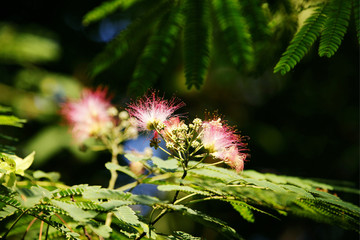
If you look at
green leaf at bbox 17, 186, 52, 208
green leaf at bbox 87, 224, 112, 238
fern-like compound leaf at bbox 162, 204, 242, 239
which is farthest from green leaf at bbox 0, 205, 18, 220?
fern-like compound leaf at bbox 162, 204, 242, 239

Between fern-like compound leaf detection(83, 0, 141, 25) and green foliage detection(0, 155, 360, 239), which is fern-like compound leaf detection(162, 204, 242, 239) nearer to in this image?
green foliage detection(0, 155, 360, 239)

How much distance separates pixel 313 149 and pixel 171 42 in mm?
3541

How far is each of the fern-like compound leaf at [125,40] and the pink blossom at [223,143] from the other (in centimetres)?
76

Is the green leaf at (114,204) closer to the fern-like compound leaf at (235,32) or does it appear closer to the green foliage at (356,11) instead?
the fern-like compound leaf at (235,32)

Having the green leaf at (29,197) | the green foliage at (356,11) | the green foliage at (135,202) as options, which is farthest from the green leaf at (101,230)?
the green foliage at (356,11)

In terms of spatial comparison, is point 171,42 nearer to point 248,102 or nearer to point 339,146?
point 248,102

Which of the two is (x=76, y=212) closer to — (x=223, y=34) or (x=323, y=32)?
(x=223, y=34)

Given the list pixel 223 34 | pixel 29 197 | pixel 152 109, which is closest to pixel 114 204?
pixel 29 197

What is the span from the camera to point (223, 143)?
57.0 inches

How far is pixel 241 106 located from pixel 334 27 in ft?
10.6

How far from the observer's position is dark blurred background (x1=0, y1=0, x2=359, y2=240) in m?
3.73

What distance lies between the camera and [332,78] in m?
4.29

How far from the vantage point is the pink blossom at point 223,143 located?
139cm

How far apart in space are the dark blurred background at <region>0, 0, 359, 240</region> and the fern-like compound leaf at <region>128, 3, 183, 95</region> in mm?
1873
